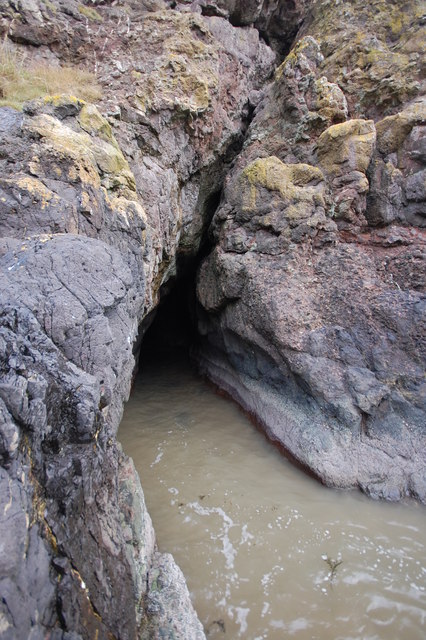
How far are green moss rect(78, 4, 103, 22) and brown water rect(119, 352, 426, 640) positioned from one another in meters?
8.11

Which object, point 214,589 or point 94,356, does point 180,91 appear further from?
point 214,589

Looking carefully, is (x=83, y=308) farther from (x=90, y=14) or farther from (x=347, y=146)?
(x=90, y=14)

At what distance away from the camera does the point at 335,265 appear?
5605mm

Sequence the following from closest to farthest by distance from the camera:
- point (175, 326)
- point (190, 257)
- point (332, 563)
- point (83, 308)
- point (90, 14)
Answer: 1. point (83, 308)
2. point (332, 563)
3. point (90, 14)
4. point (190, 257)
5. point (175, 326)

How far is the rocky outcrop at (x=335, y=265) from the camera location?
16.2 feet

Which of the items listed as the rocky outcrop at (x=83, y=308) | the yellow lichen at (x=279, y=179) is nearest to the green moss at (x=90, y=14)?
the rocky outcrop at (x=83, y=308)

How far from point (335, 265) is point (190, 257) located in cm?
411

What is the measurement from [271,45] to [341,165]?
6.34m

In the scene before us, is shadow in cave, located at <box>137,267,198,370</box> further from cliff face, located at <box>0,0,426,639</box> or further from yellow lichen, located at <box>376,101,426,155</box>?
yellow lichen, located at <box>376,101,426,155</box>

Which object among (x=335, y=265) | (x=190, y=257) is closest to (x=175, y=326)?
(x=190, y=257)

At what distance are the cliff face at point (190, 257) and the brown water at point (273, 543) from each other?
426 mm

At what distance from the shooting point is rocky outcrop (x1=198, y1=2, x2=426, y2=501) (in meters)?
4.94

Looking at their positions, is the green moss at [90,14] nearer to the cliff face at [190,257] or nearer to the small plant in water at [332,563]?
the cliff face at [190,257]

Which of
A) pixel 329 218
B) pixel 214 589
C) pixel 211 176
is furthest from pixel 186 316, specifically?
pixel 214 589
